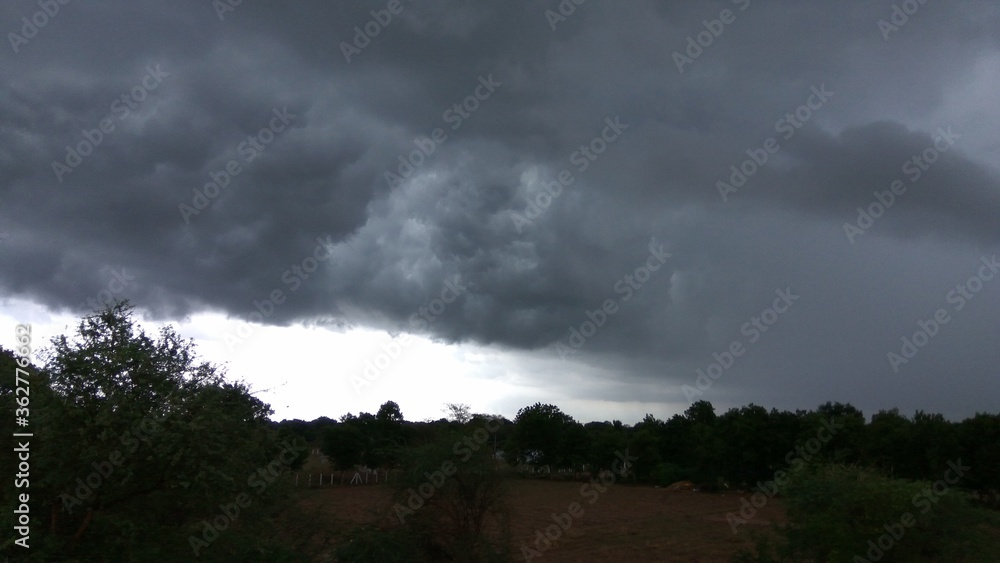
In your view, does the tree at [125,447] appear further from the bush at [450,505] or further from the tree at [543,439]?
the tree at [543,439]

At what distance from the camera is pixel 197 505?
13.3 m

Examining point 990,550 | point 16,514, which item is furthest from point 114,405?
point 990,550

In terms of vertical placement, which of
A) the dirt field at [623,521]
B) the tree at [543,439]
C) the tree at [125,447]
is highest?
the tree at [543,439]

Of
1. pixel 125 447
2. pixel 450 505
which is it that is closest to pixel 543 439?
pixel 450 505

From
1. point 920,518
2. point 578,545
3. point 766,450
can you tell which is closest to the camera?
point 920,518

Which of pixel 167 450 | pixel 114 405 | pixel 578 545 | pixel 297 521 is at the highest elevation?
pixel 114 405

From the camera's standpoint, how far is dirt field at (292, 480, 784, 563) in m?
28.0

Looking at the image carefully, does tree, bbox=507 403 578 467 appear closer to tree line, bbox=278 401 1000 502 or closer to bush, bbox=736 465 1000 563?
tree line, bbox=278 401 1000 502

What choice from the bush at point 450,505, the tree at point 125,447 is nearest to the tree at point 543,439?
the bush at point 450,505

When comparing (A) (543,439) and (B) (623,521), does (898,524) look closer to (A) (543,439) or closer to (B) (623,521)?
(B) (623,521)

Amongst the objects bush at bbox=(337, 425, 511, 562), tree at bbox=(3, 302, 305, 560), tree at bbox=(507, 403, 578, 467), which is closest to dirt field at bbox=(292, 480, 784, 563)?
bush at bbox=(337, 425, 511, 562)

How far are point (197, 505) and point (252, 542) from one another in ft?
7.40

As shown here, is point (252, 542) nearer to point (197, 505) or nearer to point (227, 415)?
point (197, 505)

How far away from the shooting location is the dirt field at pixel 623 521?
28028mm
